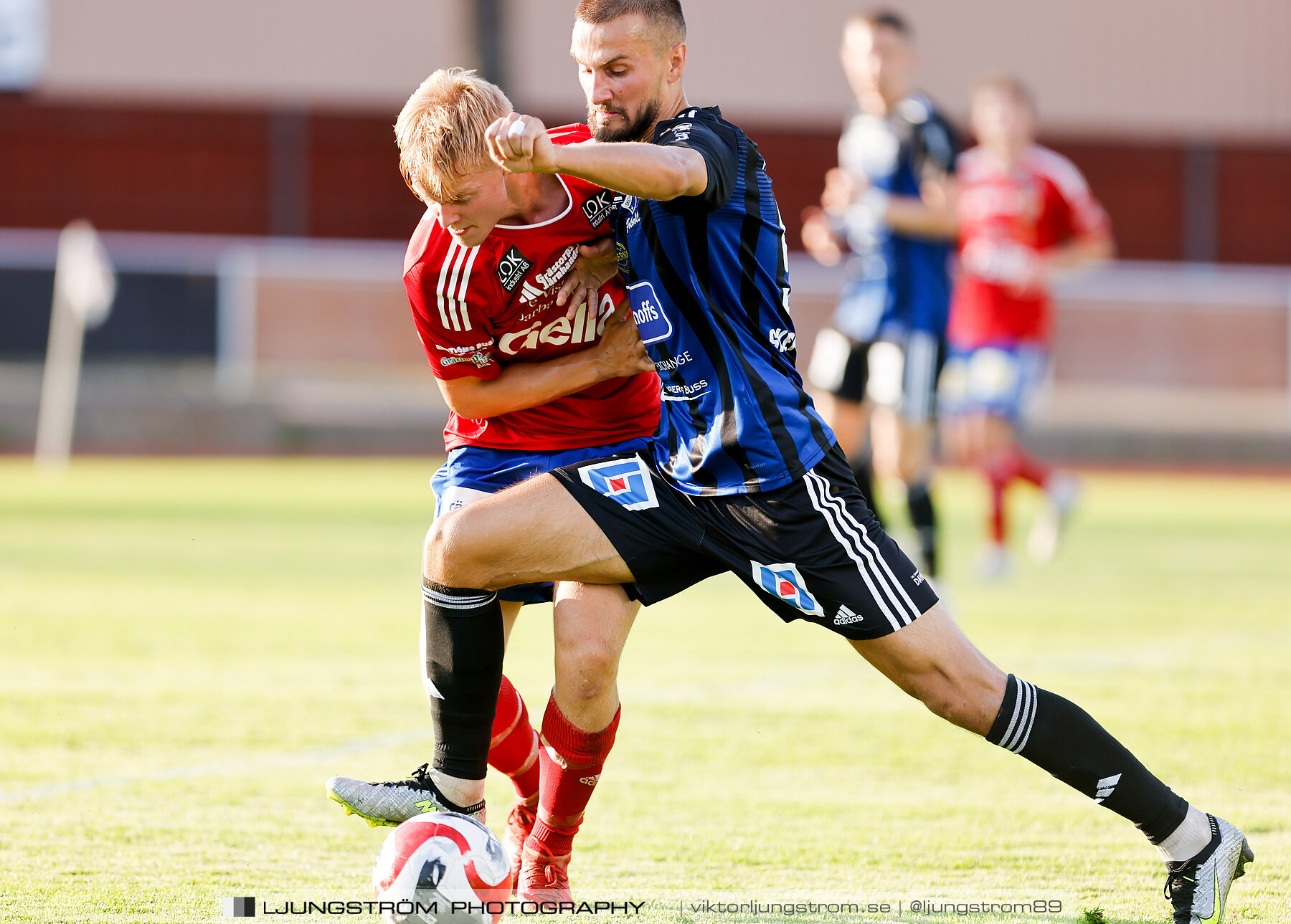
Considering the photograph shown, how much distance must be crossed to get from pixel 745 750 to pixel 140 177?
24236mm

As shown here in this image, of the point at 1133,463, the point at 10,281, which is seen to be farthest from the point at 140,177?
the point at 1133,463

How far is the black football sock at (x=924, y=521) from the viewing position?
8.10m

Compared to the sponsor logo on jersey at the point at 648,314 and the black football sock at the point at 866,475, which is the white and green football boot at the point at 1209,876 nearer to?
the sponsor logo on jersey at the point at 648,314

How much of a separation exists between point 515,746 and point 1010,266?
700cm

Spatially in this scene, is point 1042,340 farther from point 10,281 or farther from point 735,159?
point 10,281

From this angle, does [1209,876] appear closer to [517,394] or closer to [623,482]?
[623,482]

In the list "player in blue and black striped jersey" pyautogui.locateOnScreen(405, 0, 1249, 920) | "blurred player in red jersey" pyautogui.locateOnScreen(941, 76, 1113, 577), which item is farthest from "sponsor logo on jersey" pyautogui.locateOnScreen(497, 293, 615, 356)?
"blurred player in red jersey" pyautogui.locateOnScreen(941, 76, 1113, 577)

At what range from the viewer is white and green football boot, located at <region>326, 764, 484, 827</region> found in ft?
11.5

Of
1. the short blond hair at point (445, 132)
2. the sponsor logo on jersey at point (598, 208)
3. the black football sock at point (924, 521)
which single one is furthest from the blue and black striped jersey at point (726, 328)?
the black football sock at point (924, 521)

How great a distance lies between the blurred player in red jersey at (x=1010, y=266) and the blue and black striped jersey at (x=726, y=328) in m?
6.47

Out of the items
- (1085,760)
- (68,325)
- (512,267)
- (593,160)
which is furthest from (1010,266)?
(68,325)

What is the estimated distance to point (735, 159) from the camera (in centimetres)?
335

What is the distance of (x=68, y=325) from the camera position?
A: 1828 cm

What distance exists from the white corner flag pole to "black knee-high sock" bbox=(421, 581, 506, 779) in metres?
13.6
